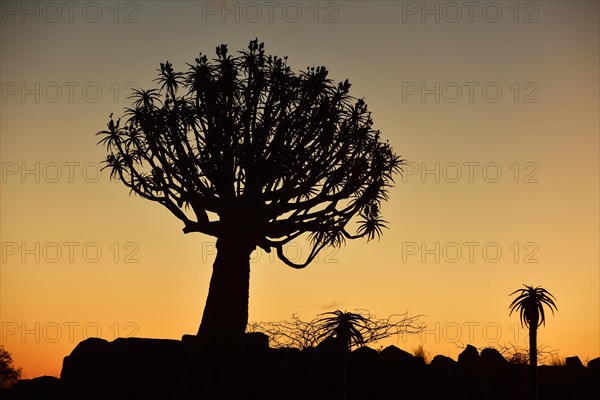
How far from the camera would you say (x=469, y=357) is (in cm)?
2314

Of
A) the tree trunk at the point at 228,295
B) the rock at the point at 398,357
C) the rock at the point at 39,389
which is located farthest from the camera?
the rock at the point at 39,389

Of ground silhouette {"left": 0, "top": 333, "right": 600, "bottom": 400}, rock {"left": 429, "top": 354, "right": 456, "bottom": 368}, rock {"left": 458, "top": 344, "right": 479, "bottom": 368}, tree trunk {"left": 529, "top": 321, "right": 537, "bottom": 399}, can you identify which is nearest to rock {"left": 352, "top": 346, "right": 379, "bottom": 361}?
ground silhouette {"left": 0, "top": 333, "right": 600, "bottom": 400}

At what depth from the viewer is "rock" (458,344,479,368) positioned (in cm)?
2280

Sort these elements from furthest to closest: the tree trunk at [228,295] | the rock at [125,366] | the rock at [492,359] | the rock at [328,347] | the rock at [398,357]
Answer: the rock at [125,366], the rock at [492,359], the rock at [398,357], the rock at [328,347], the tree trunk at [228,295]

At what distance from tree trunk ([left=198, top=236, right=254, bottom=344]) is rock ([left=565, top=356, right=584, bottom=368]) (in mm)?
9882

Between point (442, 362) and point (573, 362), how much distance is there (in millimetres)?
3997

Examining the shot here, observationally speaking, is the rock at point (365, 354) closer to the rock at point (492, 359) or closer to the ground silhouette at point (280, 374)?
the ground silhouette at point (280, 374)

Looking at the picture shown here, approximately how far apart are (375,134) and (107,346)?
34.9ft

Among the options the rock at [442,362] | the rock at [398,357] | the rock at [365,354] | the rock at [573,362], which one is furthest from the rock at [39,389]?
the rock at [573,362]

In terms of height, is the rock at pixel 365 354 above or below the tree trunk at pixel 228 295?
below

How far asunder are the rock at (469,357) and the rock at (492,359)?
0.62 ft

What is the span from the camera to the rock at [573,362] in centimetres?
2323

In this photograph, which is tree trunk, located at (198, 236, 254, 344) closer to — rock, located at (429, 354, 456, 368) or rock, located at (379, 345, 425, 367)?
rock, located at (379, 345, 425, 367)

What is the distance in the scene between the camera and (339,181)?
22312 millimetres
